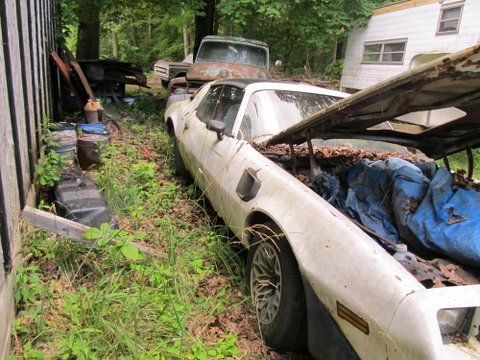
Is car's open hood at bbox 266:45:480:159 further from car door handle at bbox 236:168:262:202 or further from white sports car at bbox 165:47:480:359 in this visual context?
car door handle at bbox 236:168:262:202

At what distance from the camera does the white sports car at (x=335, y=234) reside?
162cm

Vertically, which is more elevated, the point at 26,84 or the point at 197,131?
the point at 26,84

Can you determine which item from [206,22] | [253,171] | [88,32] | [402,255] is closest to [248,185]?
[253,171]

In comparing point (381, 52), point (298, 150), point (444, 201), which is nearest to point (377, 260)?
point (444, 201)

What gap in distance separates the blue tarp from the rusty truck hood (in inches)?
233

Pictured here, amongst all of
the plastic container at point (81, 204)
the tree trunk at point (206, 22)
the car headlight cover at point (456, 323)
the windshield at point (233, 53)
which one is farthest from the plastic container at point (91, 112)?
the tree trunk at point (206, 22)

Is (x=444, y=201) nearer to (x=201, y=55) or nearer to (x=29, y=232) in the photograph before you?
(x=29, y=232)

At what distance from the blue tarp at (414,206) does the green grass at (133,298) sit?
42.8 inches

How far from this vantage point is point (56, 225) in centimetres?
287

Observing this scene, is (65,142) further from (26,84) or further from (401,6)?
(401,6)

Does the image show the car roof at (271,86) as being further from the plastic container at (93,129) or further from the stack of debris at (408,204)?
the plastic container at (93,129)

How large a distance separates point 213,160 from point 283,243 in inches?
60.5

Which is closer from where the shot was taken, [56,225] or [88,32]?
[56,225]

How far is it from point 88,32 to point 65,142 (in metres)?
8.97
